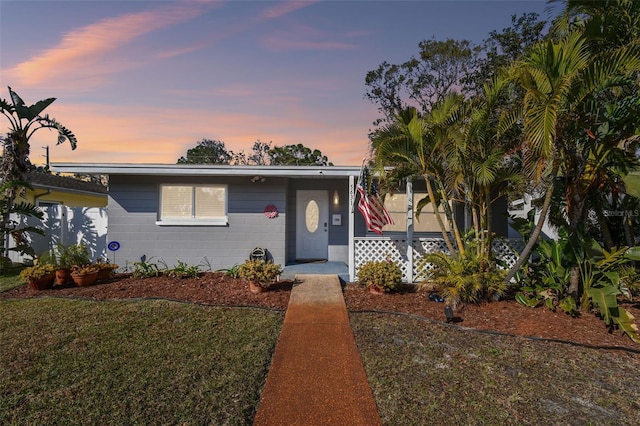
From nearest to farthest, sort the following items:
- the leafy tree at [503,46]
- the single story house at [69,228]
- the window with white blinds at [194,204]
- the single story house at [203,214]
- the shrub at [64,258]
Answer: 1. the shrub at [64,258]
2. the single story house at [203,214]
3. the window with white blinds at [194,204]
4. the single story house at [69,228]
5. the leafy tree at [503,46]

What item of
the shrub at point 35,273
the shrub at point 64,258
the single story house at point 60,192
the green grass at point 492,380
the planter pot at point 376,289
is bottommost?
the green grass at point 492,380

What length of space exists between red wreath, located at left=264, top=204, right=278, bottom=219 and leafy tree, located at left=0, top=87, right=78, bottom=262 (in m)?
5.67

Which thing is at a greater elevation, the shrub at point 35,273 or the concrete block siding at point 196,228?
the concrete block siding at point 196,228

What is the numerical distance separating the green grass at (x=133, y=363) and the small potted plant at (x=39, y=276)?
1.17 meters

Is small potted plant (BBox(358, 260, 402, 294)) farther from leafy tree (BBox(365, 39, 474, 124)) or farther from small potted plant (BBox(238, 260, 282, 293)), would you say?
→ leafy tree (BBox(365, 39, 474, 124))

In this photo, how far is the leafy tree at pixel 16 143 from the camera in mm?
7992

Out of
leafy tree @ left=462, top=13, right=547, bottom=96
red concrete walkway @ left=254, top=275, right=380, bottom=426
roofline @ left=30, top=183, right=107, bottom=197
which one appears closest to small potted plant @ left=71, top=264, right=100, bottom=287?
red concrete walkway @ left=254, top=275, right=380, bottom=426

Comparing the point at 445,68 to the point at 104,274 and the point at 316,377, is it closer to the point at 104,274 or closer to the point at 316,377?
the point at 104,274

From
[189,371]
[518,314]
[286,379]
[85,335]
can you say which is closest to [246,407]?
[286,379]

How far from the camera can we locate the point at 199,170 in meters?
8.25

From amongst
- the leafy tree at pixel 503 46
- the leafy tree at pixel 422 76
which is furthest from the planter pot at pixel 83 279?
the leafy tree at pixel 422 76

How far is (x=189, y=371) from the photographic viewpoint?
349 cm

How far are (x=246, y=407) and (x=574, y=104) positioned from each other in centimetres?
553

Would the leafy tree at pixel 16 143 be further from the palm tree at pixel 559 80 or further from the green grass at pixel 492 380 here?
the palm tree at pixel 559 80
